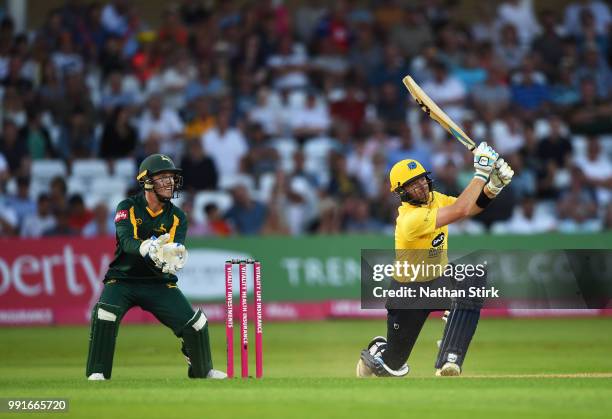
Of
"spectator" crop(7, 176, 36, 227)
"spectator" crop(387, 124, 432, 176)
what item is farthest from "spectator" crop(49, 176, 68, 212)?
"spectator" crop(387, 124, 432, 176)

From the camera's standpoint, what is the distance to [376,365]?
1112 cm

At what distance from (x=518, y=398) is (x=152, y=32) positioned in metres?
14.6

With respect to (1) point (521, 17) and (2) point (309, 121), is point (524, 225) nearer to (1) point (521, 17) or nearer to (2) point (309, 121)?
(2) point (309, 121)

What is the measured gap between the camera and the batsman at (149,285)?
10609 millimetres

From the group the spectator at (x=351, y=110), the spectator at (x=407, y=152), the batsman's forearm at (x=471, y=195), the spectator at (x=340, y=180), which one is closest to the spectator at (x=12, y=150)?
the spectator at (x=340, y=180)

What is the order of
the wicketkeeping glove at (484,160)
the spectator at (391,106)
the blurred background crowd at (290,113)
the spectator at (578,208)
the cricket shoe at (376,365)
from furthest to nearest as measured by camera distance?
the spectator at (391,106), the spectator at (578,208), the blurred background crowd at (290,113), the cricket shoe at (376,365), the wicketkeeping glove at (484,160)

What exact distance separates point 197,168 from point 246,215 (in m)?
1.08

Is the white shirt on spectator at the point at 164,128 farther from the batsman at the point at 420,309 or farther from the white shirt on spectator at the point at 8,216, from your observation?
the batsman at the point at 420,309

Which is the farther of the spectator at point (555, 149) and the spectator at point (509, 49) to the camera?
the spectator at point (509, 49)

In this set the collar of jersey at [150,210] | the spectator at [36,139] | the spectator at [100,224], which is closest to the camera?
the collar of jersey at [150,210]

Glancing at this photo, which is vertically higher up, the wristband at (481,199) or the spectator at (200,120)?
the spectator at (200,120)

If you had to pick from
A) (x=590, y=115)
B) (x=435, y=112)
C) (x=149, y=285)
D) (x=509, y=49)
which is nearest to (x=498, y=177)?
(x=435, y=112)

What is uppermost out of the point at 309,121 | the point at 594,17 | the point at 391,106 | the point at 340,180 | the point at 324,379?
the point at 594,17

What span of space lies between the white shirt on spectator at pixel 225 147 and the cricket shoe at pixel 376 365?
9.11 m
